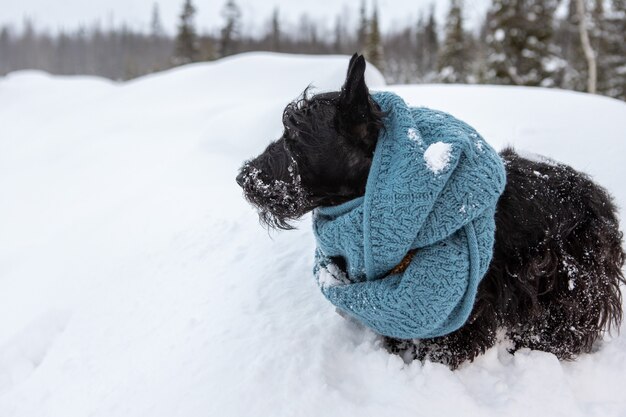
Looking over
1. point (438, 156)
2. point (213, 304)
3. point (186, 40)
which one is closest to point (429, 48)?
point (186, 40)

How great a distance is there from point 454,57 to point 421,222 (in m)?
25.3

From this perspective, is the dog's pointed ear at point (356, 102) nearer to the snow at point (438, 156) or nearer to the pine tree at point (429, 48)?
the snow at point (438, 156)

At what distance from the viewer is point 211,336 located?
7.73 feet

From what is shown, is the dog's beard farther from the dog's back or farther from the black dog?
the dog's back

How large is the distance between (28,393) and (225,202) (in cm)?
188

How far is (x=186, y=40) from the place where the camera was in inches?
1164

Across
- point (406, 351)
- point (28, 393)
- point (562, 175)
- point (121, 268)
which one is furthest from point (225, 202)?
point (562, 175)

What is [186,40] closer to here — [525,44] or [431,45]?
[525,44]

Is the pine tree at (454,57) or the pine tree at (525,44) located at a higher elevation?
the pine tree at (525,44)

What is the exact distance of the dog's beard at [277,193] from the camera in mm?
1909

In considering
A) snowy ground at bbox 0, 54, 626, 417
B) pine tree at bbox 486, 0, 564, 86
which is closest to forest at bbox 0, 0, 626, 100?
pine tree at bbox 486, 0, 564, 86

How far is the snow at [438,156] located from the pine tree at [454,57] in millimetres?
24350

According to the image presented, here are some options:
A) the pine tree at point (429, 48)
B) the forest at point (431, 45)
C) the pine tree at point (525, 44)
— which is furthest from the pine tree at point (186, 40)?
the pine tree at point (429, 48)

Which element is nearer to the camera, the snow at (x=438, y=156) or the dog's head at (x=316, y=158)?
the snow at (x=438, y=156)
